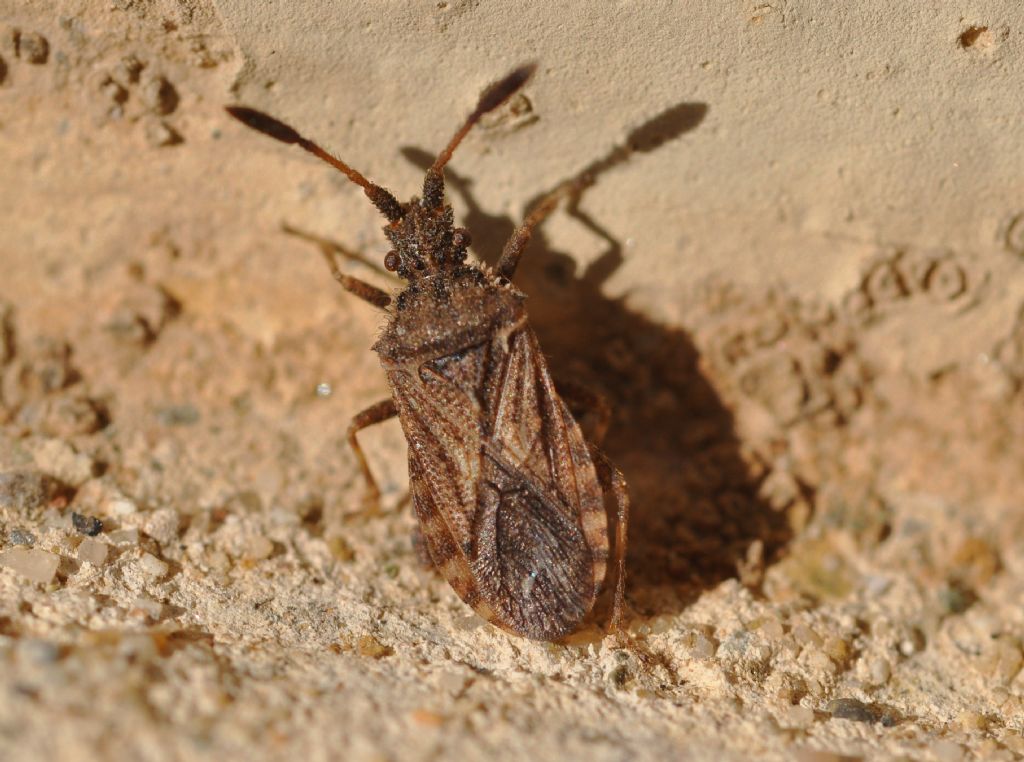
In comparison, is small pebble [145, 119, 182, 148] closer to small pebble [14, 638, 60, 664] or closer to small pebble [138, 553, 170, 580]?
small pebble [138, 553, 170, 580]

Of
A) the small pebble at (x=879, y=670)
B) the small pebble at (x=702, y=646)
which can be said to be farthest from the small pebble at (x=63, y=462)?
the small pebble at (x=879, y=670)

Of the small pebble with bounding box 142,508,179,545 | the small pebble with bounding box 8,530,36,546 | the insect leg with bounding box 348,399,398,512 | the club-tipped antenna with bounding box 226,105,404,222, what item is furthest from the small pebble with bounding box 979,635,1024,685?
the small pebble with bounding box 8,530,36,546

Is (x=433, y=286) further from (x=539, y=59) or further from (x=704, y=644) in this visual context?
(x=704, y=644)

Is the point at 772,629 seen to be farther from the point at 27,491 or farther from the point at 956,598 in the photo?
the point at 27,491

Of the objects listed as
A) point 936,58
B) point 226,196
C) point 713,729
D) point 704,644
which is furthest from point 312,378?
point 936,58

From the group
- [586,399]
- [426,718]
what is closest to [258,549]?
[426,718]

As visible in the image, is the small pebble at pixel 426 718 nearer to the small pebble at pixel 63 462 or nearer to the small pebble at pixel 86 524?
the small pebble at pixel 86 524
